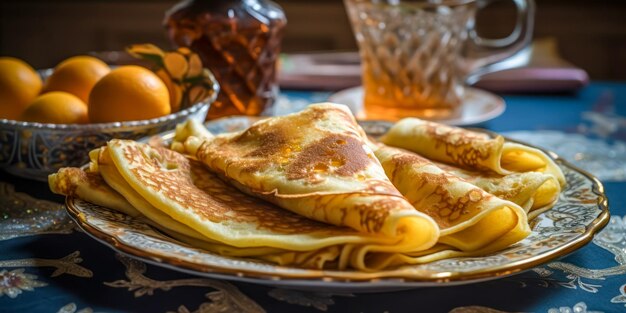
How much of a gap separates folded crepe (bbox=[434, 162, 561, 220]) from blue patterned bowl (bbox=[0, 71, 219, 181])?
0.43m

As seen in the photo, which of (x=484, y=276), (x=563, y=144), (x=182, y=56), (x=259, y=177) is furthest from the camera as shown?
(x=563, y=144)

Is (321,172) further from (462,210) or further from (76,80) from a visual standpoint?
(76,80)

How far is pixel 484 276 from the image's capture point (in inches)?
26.1

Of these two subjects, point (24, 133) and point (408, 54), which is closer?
point (24, 133)

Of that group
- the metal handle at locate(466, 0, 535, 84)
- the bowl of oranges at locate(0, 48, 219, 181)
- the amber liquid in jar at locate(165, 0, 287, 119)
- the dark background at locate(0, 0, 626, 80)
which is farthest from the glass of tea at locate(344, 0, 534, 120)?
the dark background at locate(0, 0, 626, 80)

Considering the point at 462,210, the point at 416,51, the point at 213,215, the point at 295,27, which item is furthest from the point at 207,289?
the point at 295,27

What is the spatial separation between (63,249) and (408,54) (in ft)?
2.89

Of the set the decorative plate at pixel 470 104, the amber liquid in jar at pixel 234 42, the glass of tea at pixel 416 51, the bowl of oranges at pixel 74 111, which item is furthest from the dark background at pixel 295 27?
the bowl of oranges at pixel 74 111

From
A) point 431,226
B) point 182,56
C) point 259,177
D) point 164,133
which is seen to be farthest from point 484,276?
point 182,56

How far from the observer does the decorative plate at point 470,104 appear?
4.84ft

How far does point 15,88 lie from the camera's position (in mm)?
1129

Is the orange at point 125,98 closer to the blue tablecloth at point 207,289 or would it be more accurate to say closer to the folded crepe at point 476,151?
the blue tablecloth at point 207,289

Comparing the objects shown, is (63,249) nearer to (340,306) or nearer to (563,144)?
(340,306)

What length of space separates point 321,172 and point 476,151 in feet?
0.80
